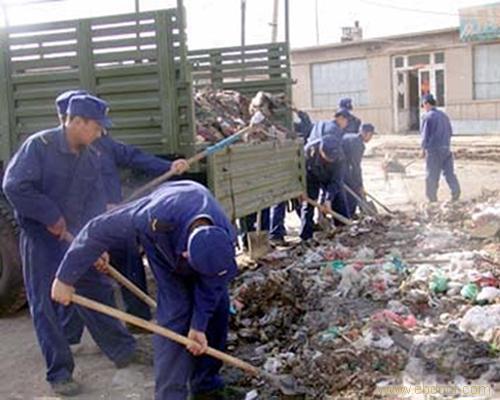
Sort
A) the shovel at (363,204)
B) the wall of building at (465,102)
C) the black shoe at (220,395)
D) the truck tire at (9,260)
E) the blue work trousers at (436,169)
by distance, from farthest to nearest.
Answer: the wall of building at (465,102) < the blue work trousers at (436,169) < the shovel at (363,204) < the truck tire at (9,260) < the black shoe at (220,395)

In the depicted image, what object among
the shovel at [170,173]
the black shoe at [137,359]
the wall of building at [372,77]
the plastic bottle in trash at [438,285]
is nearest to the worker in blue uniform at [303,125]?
the shovel at [170,173]

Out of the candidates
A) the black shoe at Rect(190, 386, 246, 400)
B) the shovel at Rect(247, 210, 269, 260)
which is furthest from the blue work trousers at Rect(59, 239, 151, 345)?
the shovel at Rect(247, 210, 269, 260)

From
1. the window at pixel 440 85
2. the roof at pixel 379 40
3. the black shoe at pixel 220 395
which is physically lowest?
the black shoe at pixel 220 395

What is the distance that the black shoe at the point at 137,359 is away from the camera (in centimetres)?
493

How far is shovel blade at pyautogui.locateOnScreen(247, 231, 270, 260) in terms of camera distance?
7.42 meters

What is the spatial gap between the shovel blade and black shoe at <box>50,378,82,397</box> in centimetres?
307

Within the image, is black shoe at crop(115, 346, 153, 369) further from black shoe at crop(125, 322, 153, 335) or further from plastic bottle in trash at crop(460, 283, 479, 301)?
plastic bottle in trash at crop(460, 283, 479, 301)

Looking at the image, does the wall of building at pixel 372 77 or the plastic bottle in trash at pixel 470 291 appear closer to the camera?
the plastic bottle in trash at pixel 470 291

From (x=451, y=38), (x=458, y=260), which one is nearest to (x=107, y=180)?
(x=458, y=260)

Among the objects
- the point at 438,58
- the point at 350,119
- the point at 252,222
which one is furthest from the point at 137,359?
the point at 438,58

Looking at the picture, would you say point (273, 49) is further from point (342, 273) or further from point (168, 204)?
point (168, 204)

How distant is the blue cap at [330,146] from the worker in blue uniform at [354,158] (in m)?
0.46

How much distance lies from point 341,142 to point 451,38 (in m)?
16.6

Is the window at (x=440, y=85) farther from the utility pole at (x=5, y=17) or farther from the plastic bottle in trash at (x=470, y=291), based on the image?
the utility pole at (x=5, y=17)
